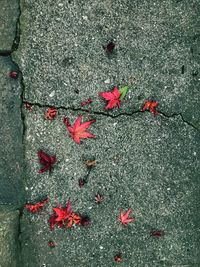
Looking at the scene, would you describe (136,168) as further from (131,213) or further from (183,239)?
(183,239)

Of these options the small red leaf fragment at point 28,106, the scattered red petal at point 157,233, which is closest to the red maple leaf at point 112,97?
the small red leaf fragment at point 28,106

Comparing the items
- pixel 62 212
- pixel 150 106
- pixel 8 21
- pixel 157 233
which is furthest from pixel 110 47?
pixel 157 233

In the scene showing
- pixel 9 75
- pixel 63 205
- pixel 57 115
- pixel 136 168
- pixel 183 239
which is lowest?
pixel 183 239

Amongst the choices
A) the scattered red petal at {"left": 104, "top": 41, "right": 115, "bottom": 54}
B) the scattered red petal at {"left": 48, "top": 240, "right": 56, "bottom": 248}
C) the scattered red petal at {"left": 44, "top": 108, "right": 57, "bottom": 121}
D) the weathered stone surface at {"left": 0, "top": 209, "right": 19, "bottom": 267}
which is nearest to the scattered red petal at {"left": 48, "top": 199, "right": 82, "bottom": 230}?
the scattered red petal at {"left": 48, "top": 240, "right": 56, "bottom": 248}

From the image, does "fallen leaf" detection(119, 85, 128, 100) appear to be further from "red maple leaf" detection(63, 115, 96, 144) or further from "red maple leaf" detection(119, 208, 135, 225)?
"red maple leaf" detection(119, 208, 135, 225)

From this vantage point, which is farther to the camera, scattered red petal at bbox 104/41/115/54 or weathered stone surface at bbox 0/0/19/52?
scattered red petal at bbox 104/41/115/54

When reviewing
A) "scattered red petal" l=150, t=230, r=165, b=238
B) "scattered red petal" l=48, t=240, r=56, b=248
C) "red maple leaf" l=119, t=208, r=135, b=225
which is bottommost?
"scattered red petal" l=48, t=240, r=56, b=248

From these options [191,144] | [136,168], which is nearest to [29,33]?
[136,168]
